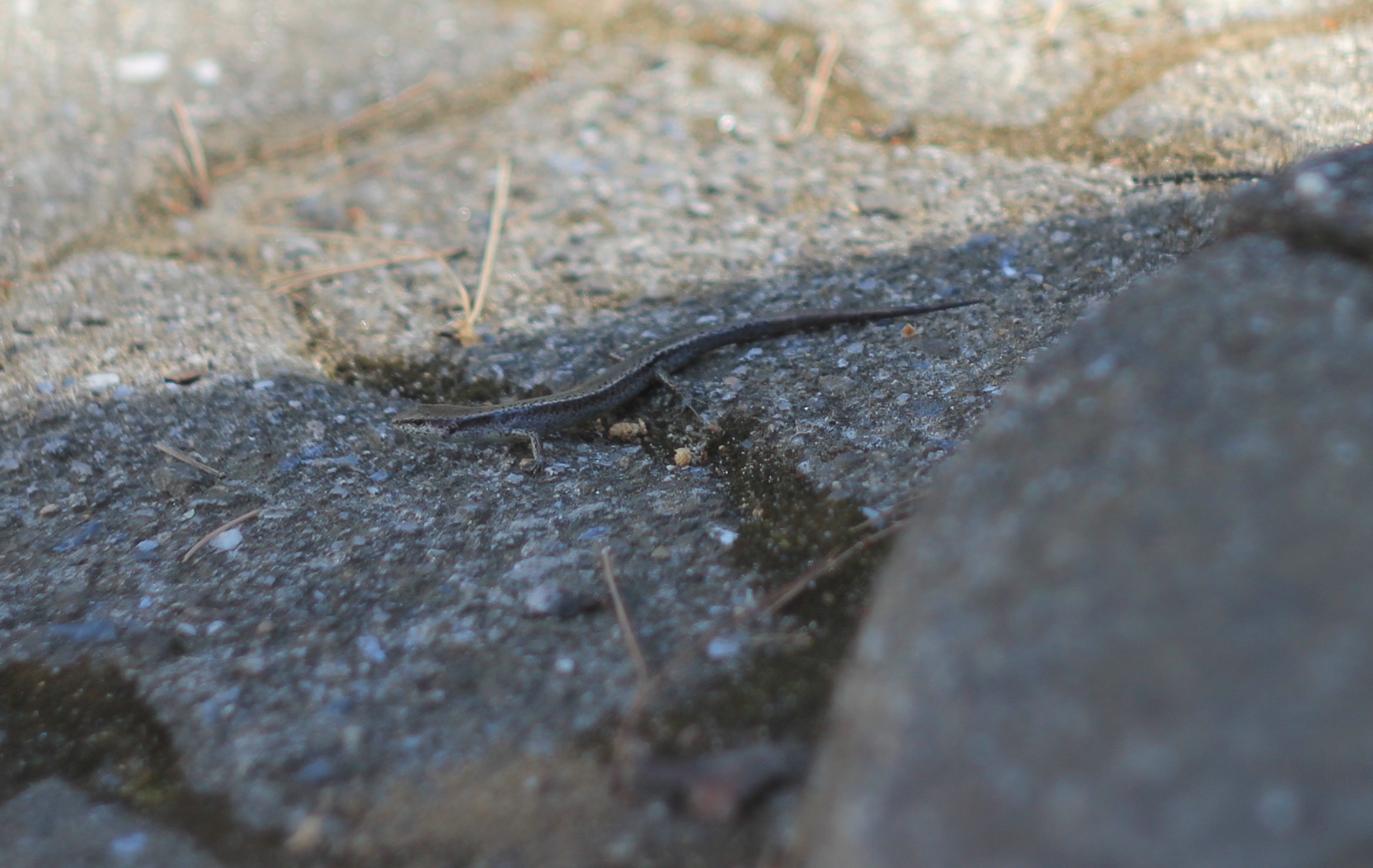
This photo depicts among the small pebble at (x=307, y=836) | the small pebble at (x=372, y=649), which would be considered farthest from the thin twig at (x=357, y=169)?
the small pebble at (x=307, y=836)

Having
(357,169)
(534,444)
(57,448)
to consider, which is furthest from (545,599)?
(357,169)

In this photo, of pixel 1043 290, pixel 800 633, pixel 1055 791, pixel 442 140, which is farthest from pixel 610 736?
pixel 442 140

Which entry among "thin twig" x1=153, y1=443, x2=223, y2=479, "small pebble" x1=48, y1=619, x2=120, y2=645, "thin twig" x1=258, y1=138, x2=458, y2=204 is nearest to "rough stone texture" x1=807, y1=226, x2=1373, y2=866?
"small pebble" x1=48, y1=619, x2=120, y2=645

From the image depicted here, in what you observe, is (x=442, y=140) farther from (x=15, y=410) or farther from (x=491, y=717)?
(x=491, y=717)

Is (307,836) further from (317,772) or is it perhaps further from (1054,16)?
(1054,16)

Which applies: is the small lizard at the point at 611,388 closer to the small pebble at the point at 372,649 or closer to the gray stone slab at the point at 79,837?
the small pebble at the point at 372,649

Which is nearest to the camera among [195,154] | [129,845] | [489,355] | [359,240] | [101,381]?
[129,845]
